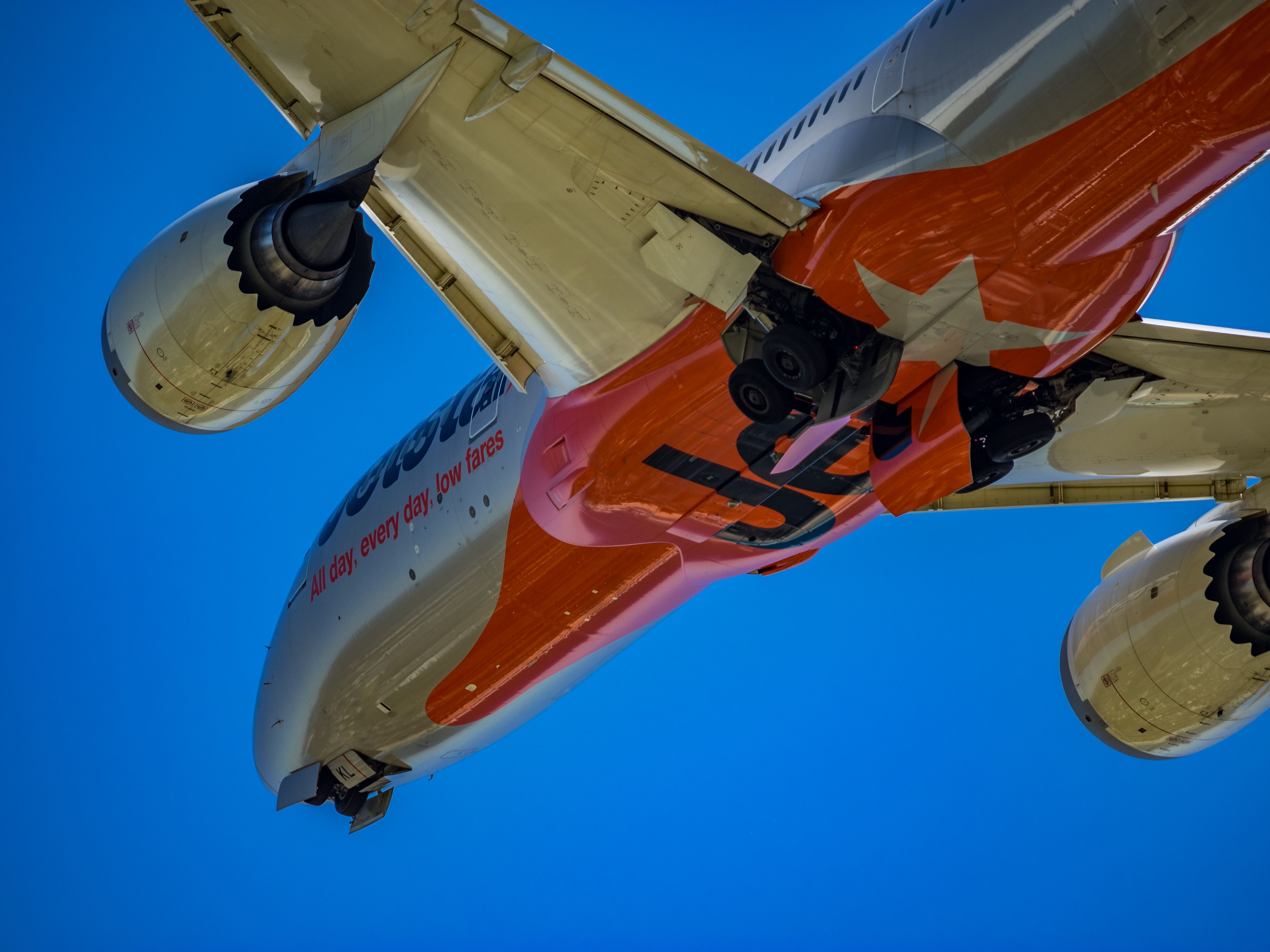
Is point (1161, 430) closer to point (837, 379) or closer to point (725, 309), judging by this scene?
point (837, 379)

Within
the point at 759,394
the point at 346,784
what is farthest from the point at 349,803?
the point at 759,394

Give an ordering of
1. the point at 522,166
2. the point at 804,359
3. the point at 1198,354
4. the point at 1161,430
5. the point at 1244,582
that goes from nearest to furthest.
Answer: the point at 804,359, the point at 522,166, the point at 1198,354, the point at 1161,430, the point at 1244,582

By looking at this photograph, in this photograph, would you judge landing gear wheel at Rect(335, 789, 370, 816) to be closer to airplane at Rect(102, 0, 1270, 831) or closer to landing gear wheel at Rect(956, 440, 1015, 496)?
airplane at Rect(102, 0, 1270, 831)

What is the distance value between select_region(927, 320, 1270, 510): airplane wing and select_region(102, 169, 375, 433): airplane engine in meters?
4.36

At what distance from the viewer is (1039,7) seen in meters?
5.68

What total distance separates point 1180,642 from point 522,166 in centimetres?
591

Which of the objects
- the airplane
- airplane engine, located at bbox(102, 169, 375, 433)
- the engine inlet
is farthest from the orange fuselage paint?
the engine inlet

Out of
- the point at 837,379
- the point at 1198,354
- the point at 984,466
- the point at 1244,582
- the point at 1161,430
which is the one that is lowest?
the point at 1244,582

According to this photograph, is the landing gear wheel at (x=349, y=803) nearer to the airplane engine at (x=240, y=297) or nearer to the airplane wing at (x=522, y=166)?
the airplane engine at (x=240, y=297)

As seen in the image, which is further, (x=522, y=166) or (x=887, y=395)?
(x=887, y=395)

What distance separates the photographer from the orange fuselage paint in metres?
5.61

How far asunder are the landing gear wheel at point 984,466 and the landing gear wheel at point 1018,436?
0.03 meters

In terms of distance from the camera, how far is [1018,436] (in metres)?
6.84

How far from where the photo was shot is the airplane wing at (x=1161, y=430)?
7961 millimetres
